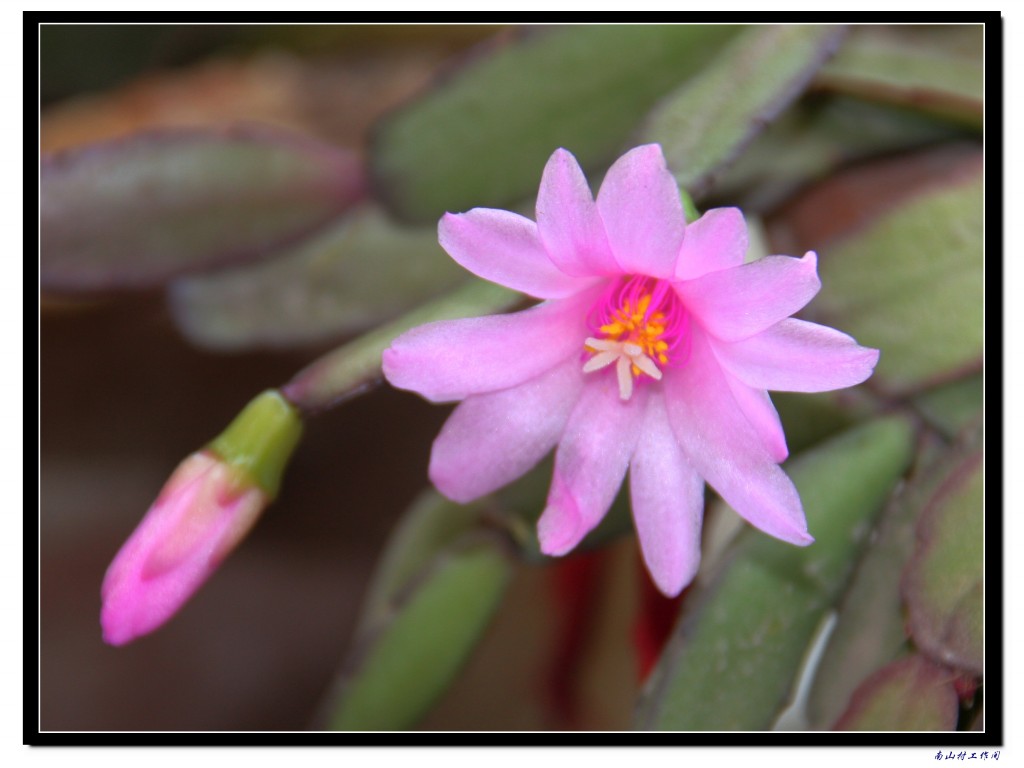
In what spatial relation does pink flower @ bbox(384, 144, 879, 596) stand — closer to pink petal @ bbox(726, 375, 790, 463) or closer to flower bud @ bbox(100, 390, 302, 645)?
pink petal @ bbox(726, 375, 790, 463)

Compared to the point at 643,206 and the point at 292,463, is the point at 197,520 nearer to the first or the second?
the point at 643,206

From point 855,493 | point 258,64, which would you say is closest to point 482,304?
point 855,493

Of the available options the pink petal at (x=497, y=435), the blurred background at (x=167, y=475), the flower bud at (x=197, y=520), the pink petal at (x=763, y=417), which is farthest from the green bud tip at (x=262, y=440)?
the blurred background at (x=167, y=475)

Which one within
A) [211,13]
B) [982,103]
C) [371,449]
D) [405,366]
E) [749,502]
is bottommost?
[371,449]

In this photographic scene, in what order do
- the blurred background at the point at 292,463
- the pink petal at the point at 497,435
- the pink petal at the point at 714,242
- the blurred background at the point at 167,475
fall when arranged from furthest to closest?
the blurred background at the point at 167,475 < the blurred background at the point at 292,463 < the pink petal at the point at 497,435 < the pink petal at the point at 714,242

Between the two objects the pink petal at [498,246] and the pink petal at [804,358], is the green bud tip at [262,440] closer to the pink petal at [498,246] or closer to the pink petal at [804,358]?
the pink petal at [498,246]

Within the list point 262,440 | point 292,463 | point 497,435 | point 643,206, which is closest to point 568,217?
point 643,206

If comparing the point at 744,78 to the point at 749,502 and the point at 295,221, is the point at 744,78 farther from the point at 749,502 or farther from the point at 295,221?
the point at 295,221

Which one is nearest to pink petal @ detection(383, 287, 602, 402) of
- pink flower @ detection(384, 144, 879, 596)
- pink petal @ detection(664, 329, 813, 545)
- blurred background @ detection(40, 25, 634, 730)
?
pink flower @ detection(384, 144, 879, 596)
